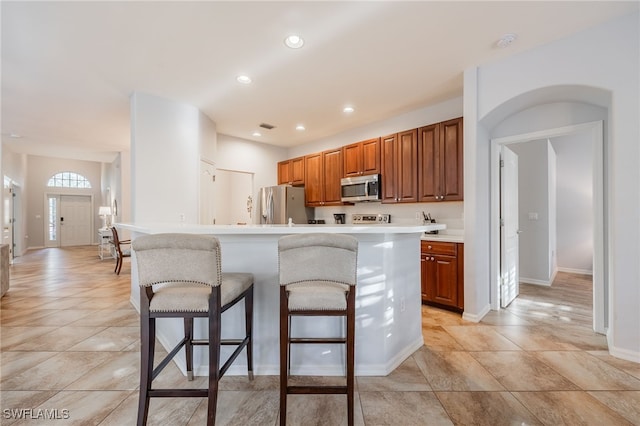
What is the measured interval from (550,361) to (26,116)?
24.8 feet

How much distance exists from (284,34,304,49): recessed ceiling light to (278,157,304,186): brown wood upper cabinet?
3.13 m

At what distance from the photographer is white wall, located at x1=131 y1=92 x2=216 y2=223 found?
3525 mm

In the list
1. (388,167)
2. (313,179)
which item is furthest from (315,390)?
(313,179)

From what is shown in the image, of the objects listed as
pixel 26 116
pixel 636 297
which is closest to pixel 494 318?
pixel 636 297

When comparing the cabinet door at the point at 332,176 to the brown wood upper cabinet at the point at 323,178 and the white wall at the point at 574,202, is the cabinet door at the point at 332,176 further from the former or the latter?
the white wall at the point at 574,202

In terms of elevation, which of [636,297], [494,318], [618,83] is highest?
[618,83]

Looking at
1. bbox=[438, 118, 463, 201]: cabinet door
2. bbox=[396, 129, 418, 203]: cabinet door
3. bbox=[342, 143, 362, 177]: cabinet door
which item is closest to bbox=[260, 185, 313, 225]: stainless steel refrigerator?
bbox=[342, 143, 362, 177]: cabinet door

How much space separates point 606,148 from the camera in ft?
8.54

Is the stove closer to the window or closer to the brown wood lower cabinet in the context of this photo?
the brown wood lower cabinet

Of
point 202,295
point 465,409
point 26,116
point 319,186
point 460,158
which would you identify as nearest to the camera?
point 202,295

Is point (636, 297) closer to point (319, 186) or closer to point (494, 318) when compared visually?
point (494, 318)

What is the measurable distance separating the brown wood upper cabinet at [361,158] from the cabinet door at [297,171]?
1.10 meters

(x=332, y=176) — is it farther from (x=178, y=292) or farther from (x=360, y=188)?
(x=178, y=292)

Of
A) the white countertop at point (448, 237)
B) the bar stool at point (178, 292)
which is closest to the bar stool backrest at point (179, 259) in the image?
the bar stool at point (178, 292)
